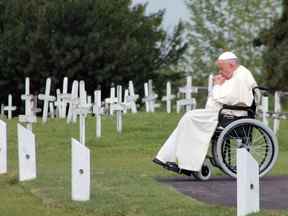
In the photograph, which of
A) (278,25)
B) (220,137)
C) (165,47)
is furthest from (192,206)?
(165,47)

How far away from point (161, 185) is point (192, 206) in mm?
2159

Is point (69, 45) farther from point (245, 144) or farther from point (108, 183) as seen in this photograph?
point (108, 183)

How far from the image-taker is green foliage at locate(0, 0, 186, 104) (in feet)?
145

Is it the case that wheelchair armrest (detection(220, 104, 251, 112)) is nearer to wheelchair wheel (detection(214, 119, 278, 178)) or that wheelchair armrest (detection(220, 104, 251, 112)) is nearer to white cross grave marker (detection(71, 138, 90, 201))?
wheelchair wheel (detection(214, 119, 278, 178))

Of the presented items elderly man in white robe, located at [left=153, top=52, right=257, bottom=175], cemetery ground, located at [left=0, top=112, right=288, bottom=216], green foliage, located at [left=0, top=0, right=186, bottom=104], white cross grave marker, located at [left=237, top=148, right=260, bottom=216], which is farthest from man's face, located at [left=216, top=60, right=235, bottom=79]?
green foliage, located at [left=0, top=0, right=186, bottom=104]

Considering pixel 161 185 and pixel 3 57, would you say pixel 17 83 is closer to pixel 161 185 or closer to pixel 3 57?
pixel 3 57

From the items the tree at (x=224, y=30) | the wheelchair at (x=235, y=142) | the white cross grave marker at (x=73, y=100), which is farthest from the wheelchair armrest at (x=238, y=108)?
the tree at (x=224, y=30)

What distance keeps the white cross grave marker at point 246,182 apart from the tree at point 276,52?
32150 millimetres

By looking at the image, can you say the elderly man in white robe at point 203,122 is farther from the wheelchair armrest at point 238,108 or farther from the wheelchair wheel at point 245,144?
the wheelchair wheel at point 245,144

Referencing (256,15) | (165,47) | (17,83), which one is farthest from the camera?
(256,15)

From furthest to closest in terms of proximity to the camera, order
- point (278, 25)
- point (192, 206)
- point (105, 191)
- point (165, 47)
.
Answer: point (165, 47) < point (278, 25) < point (105, 191) < point (192, 206)

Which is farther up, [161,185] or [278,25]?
[278,25]

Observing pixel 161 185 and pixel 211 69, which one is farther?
pixel 211 69

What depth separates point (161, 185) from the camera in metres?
11.5
